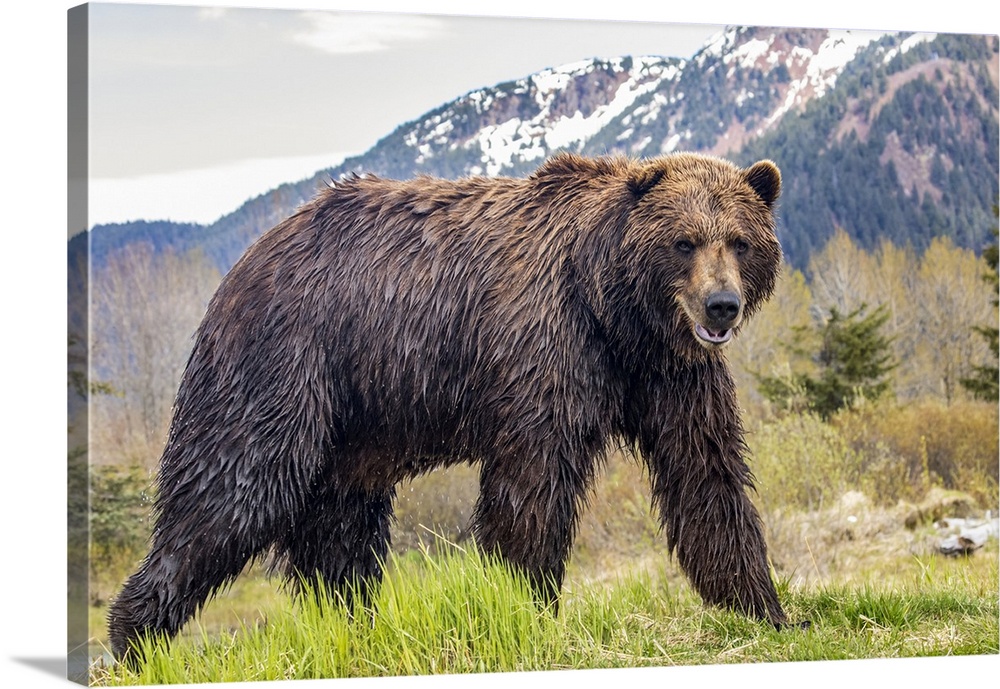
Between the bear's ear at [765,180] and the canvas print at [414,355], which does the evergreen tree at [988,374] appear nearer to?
the canvas print at [414,355]

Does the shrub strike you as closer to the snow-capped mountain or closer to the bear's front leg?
the snow-capped mountain

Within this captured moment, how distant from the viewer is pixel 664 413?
22.1 ft

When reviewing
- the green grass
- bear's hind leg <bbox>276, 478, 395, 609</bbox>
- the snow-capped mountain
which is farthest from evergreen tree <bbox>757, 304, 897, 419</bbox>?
bear's hind leg <bbox>276, 478, 395, 609</bbox>

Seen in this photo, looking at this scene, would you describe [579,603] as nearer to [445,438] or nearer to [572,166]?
[445,438]

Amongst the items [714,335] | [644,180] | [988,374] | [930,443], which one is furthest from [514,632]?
[988,374]

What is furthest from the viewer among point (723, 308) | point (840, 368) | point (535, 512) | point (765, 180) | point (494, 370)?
point (840, 368)

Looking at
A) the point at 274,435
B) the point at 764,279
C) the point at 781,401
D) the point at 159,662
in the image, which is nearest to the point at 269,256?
the point at 274,435

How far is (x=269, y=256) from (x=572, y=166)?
169 centimetres

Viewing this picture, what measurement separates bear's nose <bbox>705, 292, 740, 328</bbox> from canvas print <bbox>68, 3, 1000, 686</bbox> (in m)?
0.03

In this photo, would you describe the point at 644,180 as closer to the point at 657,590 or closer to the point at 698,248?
the point at 698,248

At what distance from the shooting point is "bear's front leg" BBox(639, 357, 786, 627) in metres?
6.73

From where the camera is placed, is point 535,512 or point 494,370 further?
point 494,370

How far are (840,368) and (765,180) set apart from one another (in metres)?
2.21

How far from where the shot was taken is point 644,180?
21.7 ft
